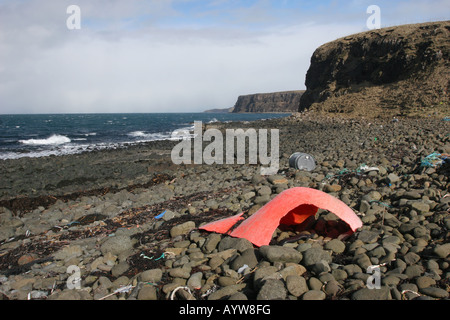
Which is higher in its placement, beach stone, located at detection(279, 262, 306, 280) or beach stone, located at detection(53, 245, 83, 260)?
beach stone, located at detection(279, 262, 306, 280)

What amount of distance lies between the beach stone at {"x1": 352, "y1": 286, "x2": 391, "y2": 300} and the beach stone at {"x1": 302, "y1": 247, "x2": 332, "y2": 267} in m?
0.64

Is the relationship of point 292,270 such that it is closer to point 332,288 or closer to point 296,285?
point 296,285

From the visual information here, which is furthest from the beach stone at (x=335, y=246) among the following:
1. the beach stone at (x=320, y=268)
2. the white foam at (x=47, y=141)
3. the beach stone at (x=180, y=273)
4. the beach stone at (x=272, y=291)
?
the white foam at (x=47, y=141)

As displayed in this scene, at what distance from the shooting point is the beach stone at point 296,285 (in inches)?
112

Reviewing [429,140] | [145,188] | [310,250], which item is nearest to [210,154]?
[145,188]

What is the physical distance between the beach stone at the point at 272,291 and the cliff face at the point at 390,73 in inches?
934

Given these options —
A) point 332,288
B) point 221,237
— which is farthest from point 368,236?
point 221,237

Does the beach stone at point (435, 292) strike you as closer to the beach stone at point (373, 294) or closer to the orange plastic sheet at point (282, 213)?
the beach stone at point (373, 294)

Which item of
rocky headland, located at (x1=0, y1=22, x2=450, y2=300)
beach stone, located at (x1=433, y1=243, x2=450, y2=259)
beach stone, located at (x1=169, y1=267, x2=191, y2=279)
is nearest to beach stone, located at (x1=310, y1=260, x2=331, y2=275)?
rocky headland, located at (x1=0, y1=22, x2=450, y2=300)

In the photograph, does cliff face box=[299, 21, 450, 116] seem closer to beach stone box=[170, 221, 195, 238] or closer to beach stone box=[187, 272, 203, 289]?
beach stone box=[170, 221, 195, 238]

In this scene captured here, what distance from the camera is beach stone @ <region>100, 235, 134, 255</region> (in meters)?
4.55

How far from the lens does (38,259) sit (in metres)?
4.66

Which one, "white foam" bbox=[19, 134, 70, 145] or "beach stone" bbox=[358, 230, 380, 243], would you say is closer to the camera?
"beach stone" bbox=[358, 230, 380, 243]

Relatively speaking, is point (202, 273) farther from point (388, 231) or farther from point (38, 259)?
point (38, 259)
